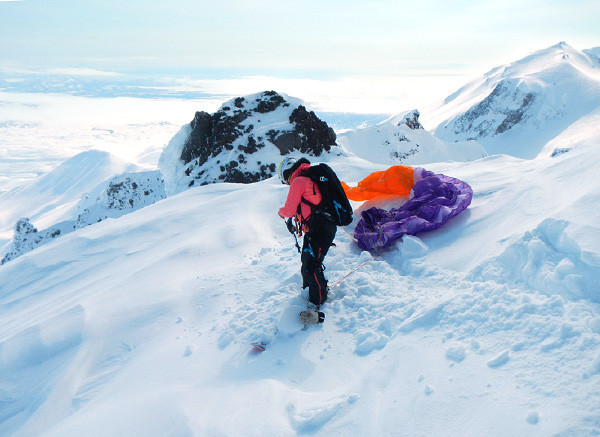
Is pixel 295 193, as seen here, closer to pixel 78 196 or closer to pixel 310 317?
pixel 310 317

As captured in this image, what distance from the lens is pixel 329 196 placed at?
14.0 feet

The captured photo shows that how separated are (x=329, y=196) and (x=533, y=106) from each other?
4291 inches

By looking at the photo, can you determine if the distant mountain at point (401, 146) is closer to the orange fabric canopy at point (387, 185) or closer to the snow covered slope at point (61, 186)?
the orange fabric canopy at point (387, 185)

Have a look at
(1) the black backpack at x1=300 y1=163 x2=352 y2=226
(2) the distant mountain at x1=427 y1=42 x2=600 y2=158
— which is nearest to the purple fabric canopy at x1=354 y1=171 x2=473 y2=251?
(1) the black backpack at x1=300 y1=163 x2=352 y2=226

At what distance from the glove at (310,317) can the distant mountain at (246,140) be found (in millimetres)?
13007

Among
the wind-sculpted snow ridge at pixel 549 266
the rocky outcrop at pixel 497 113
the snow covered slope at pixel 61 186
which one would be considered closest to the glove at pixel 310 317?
the wind-sculpted snow ridge at pixel 549 266

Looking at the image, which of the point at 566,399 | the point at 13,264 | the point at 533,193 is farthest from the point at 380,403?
the point at 13,264

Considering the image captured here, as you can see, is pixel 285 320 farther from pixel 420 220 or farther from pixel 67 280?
pixel 67 280

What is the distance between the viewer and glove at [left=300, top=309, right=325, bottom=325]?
4.03 m

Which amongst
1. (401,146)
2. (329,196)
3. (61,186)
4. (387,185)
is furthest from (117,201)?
(61,186)

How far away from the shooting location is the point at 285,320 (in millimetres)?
4070

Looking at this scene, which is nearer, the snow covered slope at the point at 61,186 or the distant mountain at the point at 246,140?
the distant mountain at the point at 246,140

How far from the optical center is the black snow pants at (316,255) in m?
4.29

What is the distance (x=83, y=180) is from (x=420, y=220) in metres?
91.5
